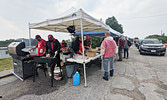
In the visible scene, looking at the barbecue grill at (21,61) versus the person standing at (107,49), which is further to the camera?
the barbecue grill at (21,61)

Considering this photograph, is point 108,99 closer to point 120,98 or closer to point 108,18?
point 120,98

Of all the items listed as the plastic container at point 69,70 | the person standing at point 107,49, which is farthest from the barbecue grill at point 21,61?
the person standing at point 107,49

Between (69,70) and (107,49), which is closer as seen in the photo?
(107,49)

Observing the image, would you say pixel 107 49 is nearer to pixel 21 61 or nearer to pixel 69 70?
pixel 69 70

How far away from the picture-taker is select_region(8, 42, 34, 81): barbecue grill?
9.14 feet

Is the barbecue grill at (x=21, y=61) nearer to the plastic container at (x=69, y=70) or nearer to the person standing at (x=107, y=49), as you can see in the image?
the plastic container at (x=69, y=70)

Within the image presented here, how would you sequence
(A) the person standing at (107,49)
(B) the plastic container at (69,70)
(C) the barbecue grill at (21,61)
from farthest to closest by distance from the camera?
(B) the plastic container at (69,70) < (C) the barbecue grill at (21,61) < (A) the person standing at (107,49)

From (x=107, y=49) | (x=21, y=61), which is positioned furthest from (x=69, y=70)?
(x=21, y=61)

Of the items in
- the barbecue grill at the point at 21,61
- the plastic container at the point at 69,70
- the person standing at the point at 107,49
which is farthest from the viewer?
the plastic container at the point at 69,70

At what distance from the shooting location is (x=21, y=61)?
285 cm

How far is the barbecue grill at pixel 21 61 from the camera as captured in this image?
2.79 meters

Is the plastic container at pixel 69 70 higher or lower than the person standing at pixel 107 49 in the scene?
lower

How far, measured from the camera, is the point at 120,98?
188cm


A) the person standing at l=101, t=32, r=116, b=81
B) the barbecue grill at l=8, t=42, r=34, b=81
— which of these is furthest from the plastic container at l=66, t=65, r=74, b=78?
the barbecue grill at l=8, t=42, r=34, b=81
